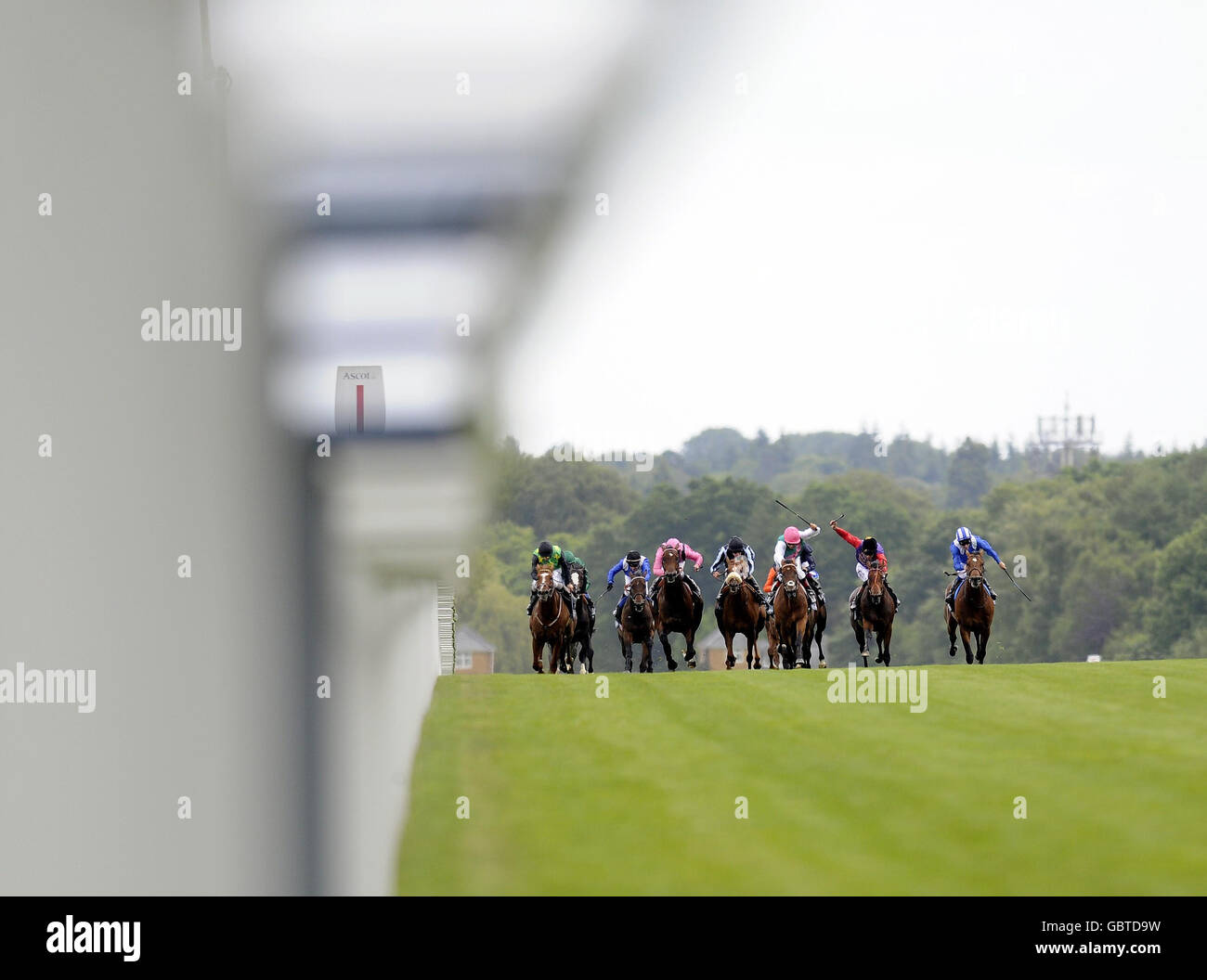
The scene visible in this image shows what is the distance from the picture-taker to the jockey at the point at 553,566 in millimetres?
15352

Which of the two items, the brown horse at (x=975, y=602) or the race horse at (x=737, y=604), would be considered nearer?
the race horse at (x=737, y=604)

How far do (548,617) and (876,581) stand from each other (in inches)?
136

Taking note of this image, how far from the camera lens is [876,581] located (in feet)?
54.9

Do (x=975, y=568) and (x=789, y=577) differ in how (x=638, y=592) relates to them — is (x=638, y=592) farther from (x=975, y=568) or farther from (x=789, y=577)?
(x=975, y=568)

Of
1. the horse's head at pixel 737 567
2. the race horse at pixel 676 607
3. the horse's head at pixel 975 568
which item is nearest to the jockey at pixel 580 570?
the race horse at pixel 676 607

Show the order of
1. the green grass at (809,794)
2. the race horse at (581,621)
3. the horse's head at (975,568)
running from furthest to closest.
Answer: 1. the race horse at (581,621)
2. the horse's head at (975,568)
3. the green grass at (809,794)

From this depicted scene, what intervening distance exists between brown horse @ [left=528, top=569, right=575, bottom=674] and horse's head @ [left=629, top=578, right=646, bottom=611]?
637mm

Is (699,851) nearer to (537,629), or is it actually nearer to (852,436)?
(537,629)

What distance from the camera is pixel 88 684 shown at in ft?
12.9

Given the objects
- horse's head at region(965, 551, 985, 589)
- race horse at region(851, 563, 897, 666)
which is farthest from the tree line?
horse's head at region(965, 551, 985, 589)

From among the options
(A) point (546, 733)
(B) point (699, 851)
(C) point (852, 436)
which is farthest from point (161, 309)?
(C) point (852, 436)

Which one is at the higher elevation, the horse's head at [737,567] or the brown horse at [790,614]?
the horse's head at [737,567]

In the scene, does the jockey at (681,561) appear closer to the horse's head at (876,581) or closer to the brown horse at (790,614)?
the brown horse at (790,614)
